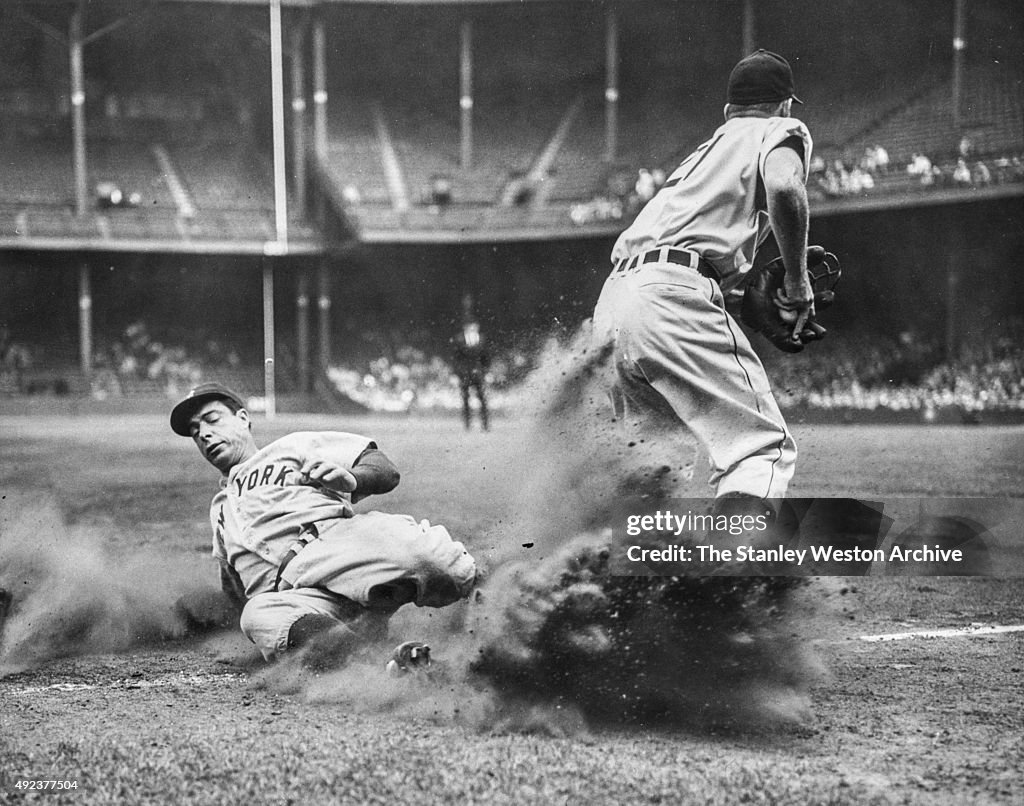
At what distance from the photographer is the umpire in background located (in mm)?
5336

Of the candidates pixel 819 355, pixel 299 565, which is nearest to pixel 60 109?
pixel 299 565

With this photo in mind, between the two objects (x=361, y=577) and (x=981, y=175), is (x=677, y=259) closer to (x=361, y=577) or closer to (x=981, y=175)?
(x=361, y=577)

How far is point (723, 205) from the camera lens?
3068 mm

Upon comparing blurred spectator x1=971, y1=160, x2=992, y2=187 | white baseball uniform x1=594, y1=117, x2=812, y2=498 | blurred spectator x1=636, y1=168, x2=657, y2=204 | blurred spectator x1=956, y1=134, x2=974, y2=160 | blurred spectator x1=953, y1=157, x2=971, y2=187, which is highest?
blurred spectator x1=956, y1=134, x2=974, y2=160

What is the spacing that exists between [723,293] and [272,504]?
1.57m

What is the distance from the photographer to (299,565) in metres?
3.24

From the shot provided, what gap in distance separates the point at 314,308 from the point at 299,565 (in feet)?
9.83

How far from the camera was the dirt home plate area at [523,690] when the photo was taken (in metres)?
2.33

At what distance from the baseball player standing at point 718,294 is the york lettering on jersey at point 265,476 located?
3.68 ft

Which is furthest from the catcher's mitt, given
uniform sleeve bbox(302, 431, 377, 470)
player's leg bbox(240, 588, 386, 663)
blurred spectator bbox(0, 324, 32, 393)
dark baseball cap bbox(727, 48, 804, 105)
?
blurred spectator bbox(0, 324, 32, 393)

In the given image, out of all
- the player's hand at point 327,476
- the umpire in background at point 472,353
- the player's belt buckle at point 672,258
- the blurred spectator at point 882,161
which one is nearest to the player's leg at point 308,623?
the player's hand at point 327,476

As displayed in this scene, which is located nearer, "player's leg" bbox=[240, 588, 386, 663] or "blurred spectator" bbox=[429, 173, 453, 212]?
"player's leg" bbox=[240, 588, 386, 663]

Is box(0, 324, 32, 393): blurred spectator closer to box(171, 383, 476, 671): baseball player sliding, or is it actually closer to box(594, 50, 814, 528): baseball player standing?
box(171, 383, 476, 671): baseball player sliding

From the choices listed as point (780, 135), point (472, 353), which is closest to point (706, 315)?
point (780, 135)
